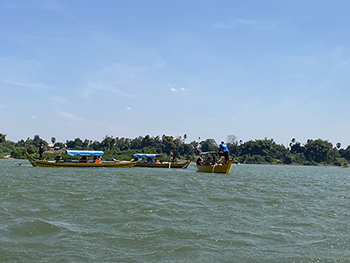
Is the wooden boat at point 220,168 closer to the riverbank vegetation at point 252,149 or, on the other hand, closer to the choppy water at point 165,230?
the choppy water at point 165,230

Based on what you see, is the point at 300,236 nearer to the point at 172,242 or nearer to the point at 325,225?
the point at 325,225

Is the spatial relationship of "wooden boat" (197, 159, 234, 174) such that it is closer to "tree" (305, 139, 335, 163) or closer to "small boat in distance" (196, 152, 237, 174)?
"small boat in distance" (196, 152, 237, 174)

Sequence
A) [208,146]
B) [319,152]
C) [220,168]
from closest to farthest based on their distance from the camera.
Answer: [220,168] → [319,152] → [208,146]

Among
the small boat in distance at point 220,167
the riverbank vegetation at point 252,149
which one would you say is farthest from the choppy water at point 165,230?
the riverbank vegetation at point 252,149

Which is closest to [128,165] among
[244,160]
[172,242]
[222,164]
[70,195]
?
[222,164]

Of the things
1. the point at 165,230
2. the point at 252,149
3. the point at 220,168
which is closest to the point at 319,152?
the point at 252,149

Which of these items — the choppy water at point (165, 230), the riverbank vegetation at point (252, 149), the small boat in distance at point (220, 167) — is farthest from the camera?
the riverbank vegetation at point (252, 149)

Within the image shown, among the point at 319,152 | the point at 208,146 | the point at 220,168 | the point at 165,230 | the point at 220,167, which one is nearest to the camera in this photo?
the point at 165,230

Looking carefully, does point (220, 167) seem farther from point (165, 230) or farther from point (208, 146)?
point (208, 146)

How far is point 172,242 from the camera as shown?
7.62 metres

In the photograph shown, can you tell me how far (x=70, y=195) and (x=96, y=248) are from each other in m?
7.78

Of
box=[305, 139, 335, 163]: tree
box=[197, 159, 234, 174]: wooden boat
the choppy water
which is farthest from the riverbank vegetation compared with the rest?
the choppy water

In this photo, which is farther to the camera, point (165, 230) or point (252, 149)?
point (252, 149)

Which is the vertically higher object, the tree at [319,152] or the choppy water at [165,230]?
the tree at [319,152]
